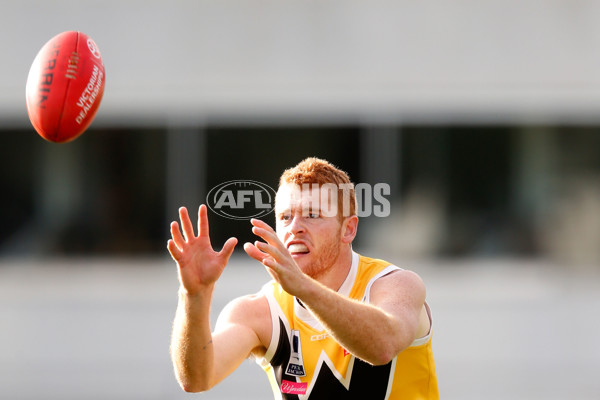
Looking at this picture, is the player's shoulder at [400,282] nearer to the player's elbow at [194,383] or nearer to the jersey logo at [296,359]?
the jersey logo at [296,359]

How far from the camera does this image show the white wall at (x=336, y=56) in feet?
31.2

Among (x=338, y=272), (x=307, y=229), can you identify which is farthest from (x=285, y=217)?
(x=338, y=272)

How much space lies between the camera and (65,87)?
4.02 meters

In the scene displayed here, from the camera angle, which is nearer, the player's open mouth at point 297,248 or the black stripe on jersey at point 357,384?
the player's open mouth at point 297,248

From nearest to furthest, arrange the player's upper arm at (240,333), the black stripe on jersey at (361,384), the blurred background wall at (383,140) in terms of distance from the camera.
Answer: the player's upper arm at (240,333) < the black stripe on jersey at (361,384) < the blurred background wall at (383,140)

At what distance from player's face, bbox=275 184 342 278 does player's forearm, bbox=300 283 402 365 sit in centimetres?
51

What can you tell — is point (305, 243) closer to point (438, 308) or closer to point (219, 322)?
point (219, 322)

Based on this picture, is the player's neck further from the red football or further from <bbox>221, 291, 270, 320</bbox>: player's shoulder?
the red football

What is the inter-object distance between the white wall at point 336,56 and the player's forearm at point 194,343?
6.78 m

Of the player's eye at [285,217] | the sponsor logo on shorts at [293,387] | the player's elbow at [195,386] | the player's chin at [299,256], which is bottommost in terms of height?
the sponsor logo on shorts at [293,387]

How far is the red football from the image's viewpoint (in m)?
4.00

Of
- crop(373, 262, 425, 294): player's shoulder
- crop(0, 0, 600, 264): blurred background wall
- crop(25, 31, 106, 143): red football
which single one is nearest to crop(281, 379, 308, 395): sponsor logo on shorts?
crop(373, 262, 425, 294): player's shoulder

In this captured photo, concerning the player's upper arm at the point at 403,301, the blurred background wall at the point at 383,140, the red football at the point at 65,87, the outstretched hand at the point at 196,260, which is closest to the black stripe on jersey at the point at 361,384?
the player's upper arm at the point at 403,301

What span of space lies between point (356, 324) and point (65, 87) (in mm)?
2119
